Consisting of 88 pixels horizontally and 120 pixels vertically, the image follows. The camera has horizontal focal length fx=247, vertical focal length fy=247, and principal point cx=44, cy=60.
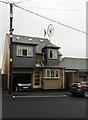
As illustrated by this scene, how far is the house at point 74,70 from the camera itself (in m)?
32.4

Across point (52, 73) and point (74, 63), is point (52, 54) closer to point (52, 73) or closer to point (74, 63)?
point (52, 73)

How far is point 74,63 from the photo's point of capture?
3547cm

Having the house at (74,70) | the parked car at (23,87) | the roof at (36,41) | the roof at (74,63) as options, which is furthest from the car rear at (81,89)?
the roof at (74,63)

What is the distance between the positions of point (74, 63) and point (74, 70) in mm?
2675

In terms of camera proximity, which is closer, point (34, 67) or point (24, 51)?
point (34, 67)

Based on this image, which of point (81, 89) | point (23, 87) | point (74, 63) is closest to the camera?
point (81, 89)

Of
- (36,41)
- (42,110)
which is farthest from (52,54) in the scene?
(42,110)

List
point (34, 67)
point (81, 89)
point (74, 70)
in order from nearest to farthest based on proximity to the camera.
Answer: point (81, 89), point (34, 67), point (74, 70)

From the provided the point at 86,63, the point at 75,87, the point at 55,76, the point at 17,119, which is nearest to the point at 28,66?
the point at 55,76

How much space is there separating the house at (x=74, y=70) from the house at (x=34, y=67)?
147cm

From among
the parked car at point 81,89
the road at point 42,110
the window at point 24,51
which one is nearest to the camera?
the road at point 42,110

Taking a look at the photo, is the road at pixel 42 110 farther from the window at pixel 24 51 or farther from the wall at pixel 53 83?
the window at pixel 24 51

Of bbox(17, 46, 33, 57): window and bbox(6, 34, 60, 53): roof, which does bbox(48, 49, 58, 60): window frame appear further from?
bbox(17, 46, 33, 57): window

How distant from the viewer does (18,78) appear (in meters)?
29.3
